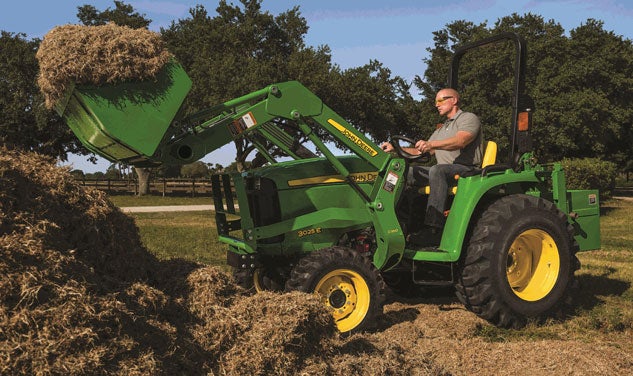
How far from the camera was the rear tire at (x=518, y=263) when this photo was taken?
219 inches

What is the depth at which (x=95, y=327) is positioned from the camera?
308 centimetres

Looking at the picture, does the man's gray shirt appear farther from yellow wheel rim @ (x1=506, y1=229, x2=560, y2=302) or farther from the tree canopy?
the tree canopy

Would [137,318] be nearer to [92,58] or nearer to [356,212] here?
[92,58]

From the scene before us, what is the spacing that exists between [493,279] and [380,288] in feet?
3.54

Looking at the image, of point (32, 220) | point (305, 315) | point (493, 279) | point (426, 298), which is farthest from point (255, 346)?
point (426, 298)

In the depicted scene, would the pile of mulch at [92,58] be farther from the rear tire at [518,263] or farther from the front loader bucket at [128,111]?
the rear tire at [518,263]

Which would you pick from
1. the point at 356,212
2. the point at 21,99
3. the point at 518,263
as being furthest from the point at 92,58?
the point at 21,99

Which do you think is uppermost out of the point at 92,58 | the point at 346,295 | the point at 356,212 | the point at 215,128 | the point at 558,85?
the point at 558,85

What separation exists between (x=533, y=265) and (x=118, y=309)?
4439 millimetres

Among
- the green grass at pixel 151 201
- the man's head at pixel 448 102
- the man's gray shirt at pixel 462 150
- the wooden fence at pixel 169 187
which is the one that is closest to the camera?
the man's gray shirt at pixel 462 150

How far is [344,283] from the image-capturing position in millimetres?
5348

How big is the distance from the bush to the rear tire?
16.7 metres

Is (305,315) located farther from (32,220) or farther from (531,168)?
(531,168)

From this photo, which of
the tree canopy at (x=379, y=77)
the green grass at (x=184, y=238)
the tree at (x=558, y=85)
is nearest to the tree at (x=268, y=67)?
the tree canopy at (x=379, y=77)
